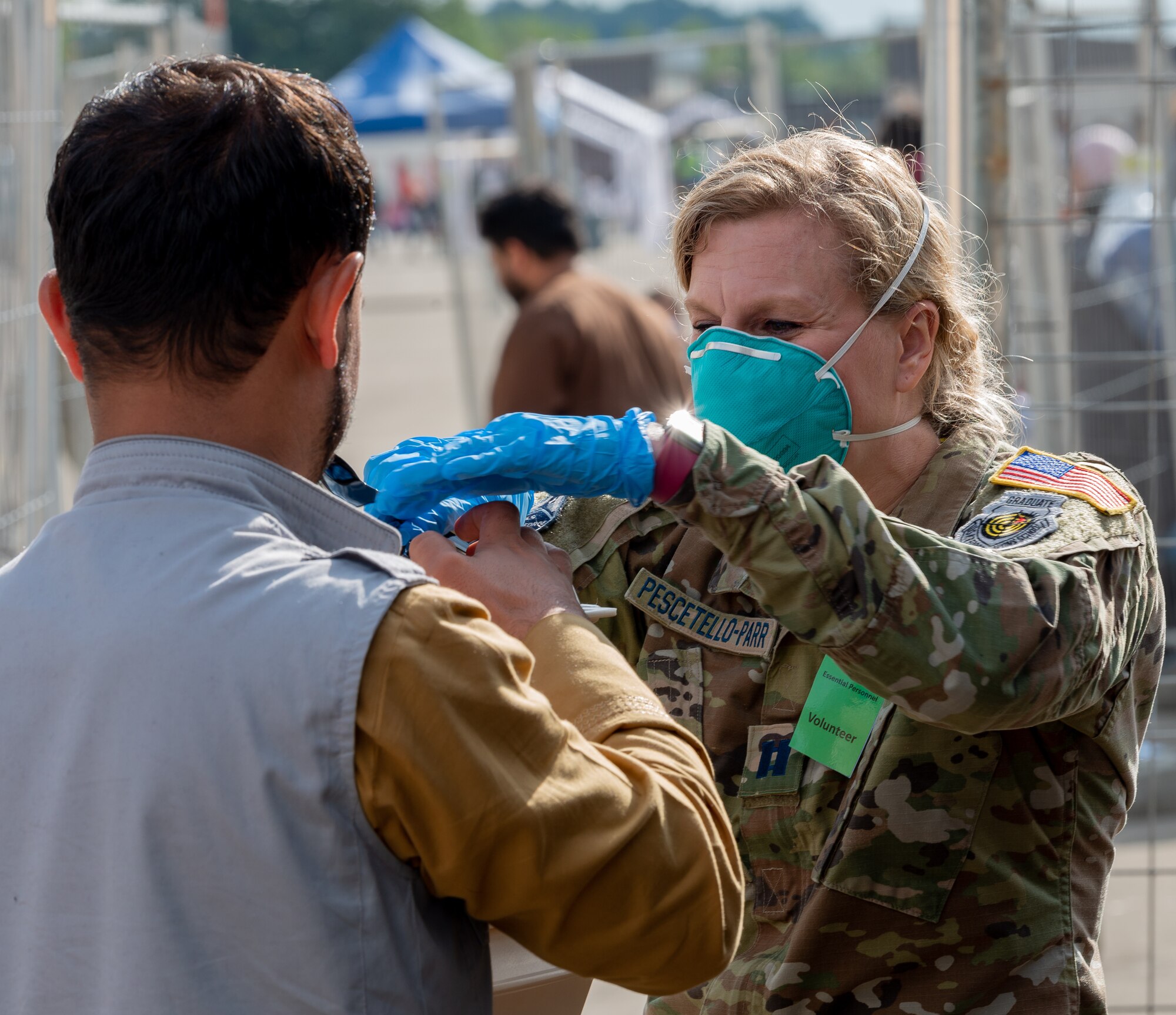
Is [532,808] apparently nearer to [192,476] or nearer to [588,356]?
[192,476]

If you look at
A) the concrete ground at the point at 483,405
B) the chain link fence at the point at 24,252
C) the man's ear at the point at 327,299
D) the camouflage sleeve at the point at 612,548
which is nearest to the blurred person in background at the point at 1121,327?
the concrete ground at the point at 483,405

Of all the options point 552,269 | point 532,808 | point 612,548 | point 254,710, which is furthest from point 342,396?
point 552,269

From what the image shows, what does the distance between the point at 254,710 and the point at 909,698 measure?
0.67m

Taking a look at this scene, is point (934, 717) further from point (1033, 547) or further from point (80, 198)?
point (80, 198)

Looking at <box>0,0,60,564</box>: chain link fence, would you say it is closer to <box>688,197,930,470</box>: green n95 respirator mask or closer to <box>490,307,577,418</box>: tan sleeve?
<box>490,307,577,418</box>: tan sleeve

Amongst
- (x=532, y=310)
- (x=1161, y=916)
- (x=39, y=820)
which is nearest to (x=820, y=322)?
(x=39, y=820)

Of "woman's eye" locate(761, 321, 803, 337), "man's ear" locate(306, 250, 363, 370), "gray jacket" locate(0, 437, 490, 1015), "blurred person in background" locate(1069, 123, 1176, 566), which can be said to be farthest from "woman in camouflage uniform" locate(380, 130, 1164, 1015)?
"blurred person in background" locate(1069, 123, 1176, 566)

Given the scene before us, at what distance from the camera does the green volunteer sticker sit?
1620 mm

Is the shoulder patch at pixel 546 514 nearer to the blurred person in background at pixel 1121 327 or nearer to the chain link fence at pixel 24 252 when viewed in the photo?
the chain link fence at pixel 24 252

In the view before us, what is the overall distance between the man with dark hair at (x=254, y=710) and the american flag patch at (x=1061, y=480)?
654 millimetres

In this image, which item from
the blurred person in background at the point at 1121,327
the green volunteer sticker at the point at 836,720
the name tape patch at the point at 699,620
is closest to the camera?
the green volunteer sticker at the point at 836,720

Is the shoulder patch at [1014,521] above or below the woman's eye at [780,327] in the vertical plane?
below

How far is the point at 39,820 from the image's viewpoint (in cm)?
108

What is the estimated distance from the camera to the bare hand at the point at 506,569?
130 cm
